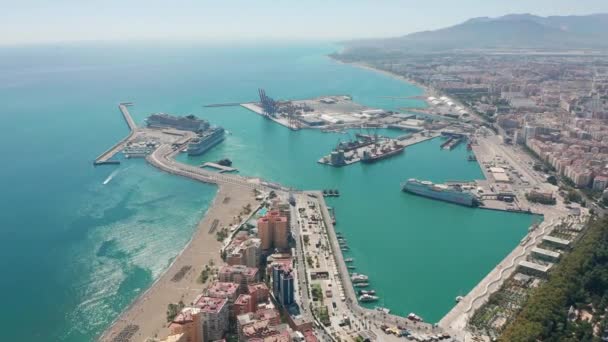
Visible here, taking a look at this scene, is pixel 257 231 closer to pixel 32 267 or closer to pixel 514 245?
pixel 32 267

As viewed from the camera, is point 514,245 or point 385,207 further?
point 385,207

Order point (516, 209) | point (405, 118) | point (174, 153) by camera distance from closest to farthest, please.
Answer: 1. point (516, 209)
2. point (174, 153)
3. point (405, 118)

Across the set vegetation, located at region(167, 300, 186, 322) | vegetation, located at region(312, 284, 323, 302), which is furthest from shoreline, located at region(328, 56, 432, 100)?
vegetation, located at region(167, 300, 186, 322)

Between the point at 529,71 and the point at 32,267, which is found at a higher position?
the point at 529,71

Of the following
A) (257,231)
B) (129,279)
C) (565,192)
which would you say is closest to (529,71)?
(565,192)

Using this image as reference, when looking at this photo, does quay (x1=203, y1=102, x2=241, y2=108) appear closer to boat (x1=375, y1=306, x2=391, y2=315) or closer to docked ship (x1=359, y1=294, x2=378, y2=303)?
docked ship (x1=359, y1=294, x2=378, y2=303)

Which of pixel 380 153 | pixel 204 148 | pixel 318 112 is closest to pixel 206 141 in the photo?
pixel 204 148
